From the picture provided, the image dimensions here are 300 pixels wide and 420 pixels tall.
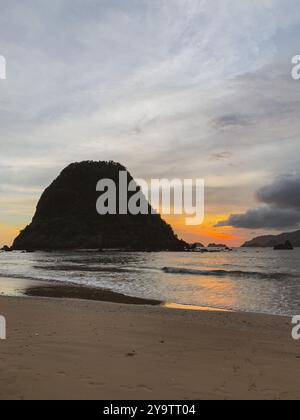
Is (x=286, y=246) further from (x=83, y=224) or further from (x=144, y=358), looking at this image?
(x=144, y=358)

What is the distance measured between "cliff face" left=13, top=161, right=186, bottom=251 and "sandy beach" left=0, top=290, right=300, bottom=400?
152m

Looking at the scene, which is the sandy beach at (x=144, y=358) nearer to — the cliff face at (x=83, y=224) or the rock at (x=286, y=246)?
the cliff face at (x=83, y=224)

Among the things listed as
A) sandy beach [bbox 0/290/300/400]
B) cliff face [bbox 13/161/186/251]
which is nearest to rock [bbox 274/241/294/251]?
cliff face [bbox 13/161/186/251]

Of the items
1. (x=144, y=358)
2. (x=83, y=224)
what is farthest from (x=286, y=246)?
(x=144, y=358)

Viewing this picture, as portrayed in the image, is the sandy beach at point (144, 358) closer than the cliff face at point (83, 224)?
Yes

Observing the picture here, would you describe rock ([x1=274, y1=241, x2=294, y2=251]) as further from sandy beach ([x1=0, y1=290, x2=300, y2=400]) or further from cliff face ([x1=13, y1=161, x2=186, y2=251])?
sandy beach ([x1=0, y1=290, x2=300, y2=400])

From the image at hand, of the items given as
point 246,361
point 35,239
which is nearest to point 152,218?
point 35,239

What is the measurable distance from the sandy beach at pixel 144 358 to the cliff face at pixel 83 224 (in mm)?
151624

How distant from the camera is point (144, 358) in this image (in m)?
6.87

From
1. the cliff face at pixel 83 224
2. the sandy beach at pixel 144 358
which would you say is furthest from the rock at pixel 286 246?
the sandy beach at pixel 144 358

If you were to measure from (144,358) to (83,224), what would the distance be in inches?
6689

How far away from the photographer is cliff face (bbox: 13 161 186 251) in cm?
16638

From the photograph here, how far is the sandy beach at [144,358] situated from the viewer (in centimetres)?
532
